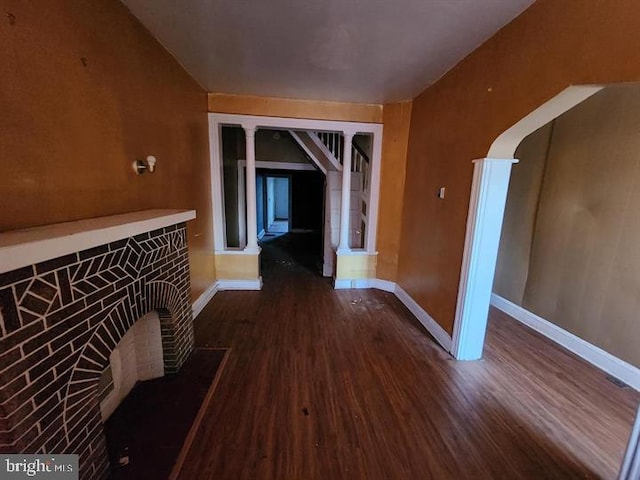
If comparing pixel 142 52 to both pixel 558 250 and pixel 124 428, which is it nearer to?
A: pixel 124 428

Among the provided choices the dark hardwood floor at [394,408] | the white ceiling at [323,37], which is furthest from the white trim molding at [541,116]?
the dark hardwood floor at [394,408]

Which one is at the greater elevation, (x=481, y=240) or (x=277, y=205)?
(x=481, y=240)

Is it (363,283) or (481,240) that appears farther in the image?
(363,283)

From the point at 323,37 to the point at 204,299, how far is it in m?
2.86

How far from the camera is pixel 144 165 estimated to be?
1924 millimetres

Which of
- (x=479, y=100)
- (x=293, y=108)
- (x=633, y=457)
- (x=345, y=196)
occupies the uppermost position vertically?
(x=293, y=108)

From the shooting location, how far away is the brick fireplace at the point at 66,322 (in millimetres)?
864

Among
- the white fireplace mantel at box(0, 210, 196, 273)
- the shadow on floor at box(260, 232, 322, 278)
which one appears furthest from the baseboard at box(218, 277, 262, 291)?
the white fireplace mantel at box(0, 210, 196, 273)

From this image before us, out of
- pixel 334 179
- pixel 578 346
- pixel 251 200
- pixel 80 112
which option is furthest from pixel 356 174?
pixel 80 112

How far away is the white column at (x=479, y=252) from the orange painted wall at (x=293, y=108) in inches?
73.3

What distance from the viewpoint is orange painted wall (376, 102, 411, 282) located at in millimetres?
3449

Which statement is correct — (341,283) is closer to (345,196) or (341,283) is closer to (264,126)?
(345,196)

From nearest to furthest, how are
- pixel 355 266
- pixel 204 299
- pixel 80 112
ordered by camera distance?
1. pixel 80 112
2. pixel 204 299
3. pixel 355 266

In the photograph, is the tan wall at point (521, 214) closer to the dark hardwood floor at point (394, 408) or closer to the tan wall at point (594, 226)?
the tan wall at point (594, 226)
